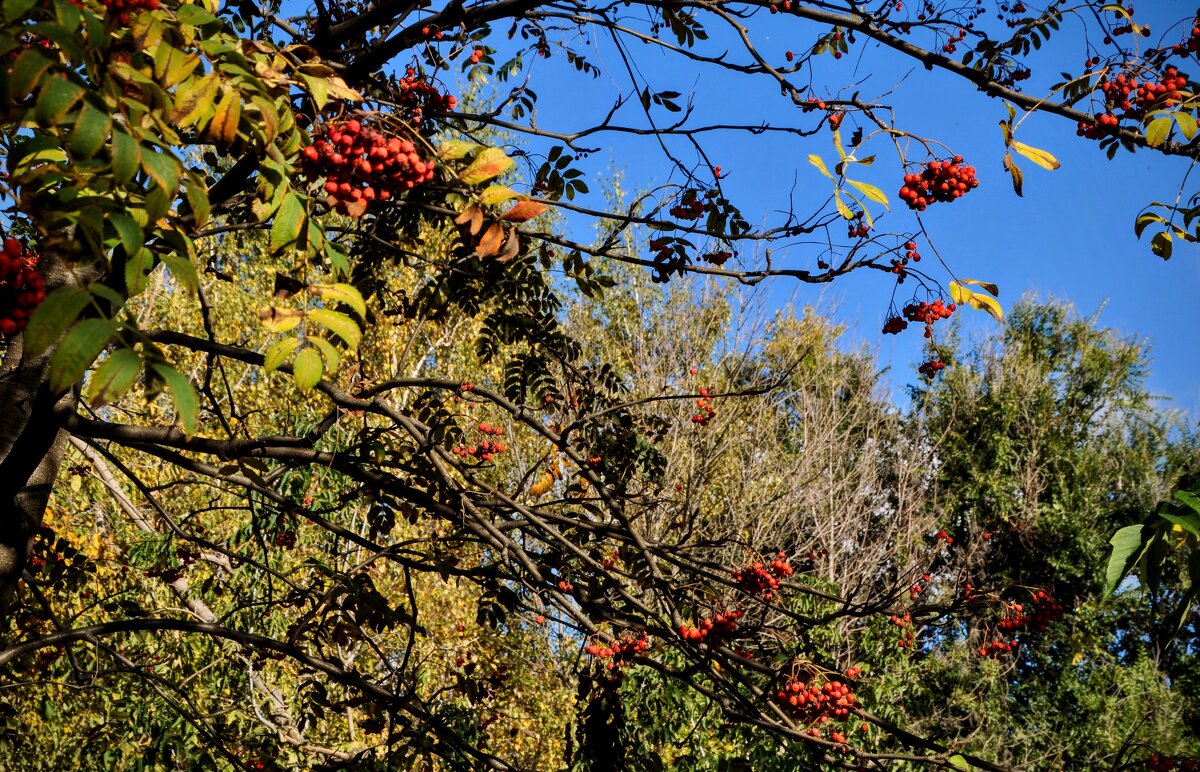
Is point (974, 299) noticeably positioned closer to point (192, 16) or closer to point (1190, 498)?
point (1190, 498)

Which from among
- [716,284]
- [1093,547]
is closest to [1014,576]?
[1093,547]

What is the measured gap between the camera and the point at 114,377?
37.1 inches

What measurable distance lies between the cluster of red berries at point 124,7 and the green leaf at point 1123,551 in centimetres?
177

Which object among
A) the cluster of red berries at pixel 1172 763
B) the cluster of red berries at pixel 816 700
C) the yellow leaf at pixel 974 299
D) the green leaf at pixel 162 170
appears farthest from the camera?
the cluster of red berries at pixel 816 700

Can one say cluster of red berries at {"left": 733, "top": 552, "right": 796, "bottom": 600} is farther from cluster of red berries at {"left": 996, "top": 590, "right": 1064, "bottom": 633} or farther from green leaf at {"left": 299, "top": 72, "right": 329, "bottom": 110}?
green leaf at {"left": 299, "top": 72, "right": 329, "bottom": 110}

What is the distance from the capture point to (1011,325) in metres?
17.6

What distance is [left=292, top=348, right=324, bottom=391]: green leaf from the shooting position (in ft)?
3.99

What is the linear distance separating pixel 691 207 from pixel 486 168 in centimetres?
118

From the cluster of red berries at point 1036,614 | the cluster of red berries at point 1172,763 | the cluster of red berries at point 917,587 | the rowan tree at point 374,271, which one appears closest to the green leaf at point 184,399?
the rowan tree at point 374,271

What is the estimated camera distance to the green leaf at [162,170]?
106 cm

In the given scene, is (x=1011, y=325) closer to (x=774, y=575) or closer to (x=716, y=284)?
(x=716, y=284)

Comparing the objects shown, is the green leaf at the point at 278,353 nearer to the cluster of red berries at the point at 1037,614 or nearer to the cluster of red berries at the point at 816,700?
the cluster of red berries at the point at 816,700

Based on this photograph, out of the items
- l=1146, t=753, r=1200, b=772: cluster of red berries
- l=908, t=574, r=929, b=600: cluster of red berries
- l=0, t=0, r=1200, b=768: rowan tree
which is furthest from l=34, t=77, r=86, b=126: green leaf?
l=908, t=574, r=929, b=600: cluster of red berries

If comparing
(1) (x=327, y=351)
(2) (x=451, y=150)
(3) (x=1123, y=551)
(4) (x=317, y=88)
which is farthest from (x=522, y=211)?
(3) (x=1123, y=551)
